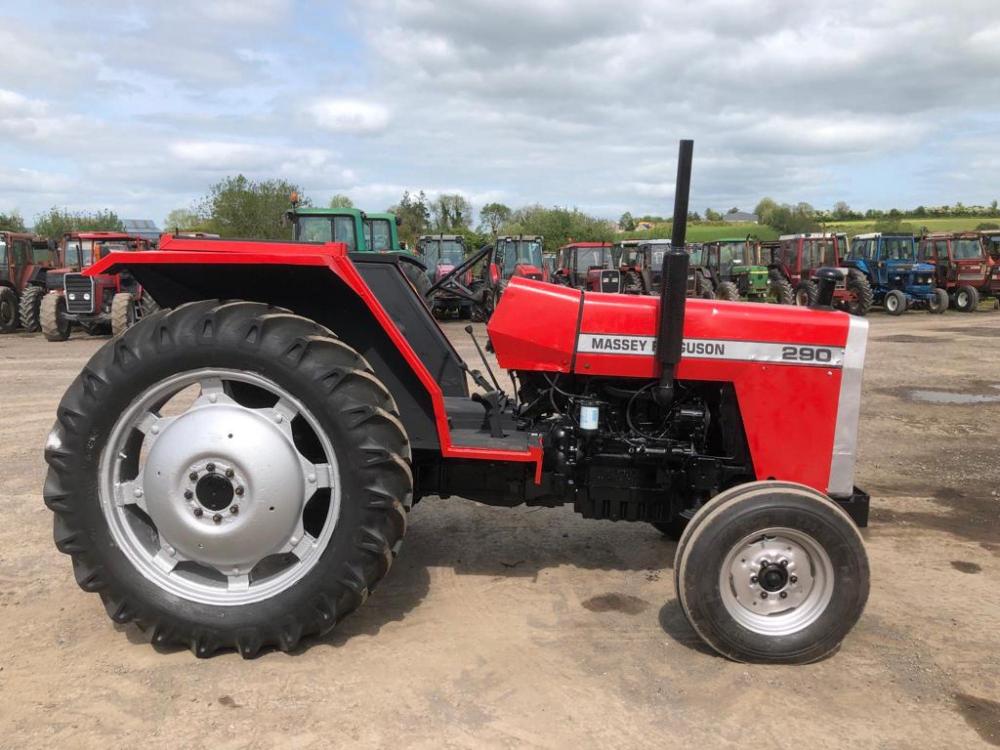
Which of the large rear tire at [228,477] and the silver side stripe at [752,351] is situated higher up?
the silver side stripe at [752,351]

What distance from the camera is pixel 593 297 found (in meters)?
3.13

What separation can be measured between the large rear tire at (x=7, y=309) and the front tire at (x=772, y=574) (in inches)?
689

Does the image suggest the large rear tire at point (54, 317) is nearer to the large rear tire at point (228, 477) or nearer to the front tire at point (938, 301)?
the large rear tire at point (228, 477)

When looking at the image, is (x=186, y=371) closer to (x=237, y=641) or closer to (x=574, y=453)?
(x=237, y=641)

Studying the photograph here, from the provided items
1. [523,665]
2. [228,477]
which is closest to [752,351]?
[523,665]

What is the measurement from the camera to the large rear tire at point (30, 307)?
15820mm

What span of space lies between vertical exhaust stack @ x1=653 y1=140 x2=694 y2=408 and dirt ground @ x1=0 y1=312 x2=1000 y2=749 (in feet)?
3.42

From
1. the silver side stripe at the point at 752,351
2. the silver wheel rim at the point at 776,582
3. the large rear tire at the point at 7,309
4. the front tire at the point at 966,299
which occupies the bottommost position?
the large rear tire at the point at 7,309

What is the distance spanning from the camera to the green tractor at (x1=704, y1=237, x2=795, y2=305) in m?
21.1

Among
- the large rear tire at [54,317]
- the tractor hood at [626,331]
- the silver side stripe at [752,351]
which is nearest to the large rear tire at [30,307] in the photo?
the large rear tire at [54,317]

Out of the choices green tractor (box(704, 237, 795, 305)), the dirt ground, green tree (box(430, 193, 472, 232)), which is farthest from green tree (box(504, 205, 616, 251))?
the dirt ground

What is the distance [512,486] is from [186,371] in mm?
1410

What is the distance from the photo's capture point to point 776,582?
9.15 ft

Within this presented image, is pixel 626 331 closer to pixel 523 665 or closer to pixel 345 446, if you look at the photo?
pixel 345 446
